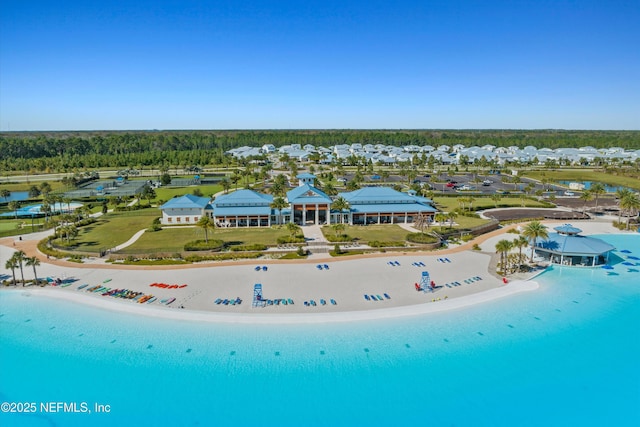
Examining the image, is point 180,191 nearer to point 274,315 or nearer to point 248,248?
Result: point 248,248

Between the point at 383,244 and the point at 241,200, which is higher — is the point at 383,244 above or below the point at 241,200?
below

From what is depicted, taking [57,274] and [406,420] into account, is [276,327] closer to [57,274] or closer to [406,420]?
[406,420]

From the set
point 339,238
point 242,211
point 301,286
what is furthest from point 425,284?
point 242,211

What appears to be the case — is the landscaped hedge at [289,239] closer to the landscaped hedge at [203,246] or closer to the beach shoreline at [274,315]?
the landscaped hedge at [203,246]

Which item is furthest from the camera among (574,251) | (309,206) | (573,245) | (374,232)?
(309,206)

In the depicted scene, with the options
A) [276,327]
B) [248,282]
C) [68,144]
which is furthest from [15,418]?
[68,144]
